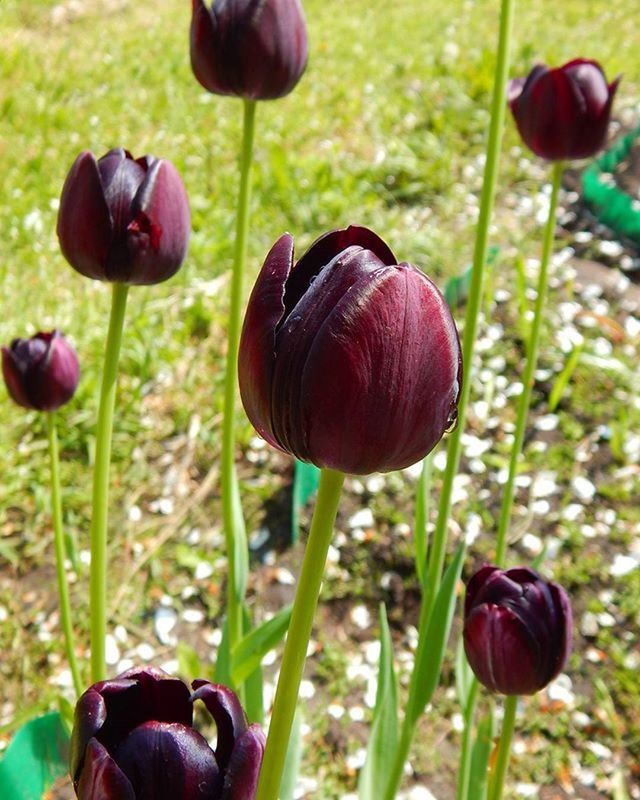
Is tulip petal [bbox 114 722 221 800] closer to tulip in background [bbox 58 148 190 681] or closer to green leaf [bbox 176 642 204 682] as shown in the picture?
tulip in background [bbox 58 148 190 681]

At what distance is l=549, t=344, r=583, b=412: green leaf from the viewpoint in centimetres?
210

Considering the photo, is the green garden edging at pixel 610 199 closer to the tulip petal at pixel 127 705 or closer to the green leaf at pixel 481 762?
the green leaf at pixel 481 762

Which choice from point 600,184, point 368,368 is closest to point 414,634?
point 368,368

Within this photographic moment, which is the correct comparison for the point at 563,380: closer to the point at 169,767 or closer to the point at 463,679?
the point at 463,679

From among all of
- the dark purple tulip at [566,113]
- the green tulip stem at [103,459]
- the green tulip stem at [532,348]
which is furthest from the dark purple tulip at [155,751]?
the dark purple tulip at [566,113]

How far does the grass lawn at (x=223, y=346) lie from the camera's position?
5.45 feet

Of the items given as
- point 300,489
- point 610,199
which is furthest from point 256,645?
point 610,199

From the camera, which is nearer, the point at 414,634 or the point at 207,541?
the point at 414,634

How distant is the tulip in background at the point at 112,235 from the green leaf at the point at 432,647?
27 centimetres

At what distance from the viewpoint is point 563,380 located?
2.12 m

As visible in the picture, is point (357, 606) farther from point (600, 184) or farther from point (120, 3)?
point (120, 3)

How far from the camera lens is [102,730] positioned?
492 mm

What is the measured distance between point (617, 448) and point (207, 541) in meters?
0.85

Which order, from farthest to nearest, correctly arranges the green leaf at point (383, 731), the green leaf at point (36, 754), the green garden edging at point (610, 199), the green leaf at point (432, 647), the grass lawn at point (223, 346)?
1. the green garden edging at point (610, 199)
2. the grass lawn at point (223, 346)
3. the green leaf at point (36, 754)
4. the green leaf at point (383, 731)
5. the green leaf at point (432, 647)
